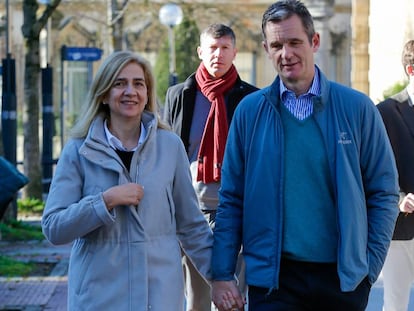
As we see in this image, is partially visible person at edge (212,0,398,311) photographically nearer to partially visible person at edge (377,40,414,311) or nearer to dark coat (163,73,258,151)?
partially visible person at edge (377,40,414,311)

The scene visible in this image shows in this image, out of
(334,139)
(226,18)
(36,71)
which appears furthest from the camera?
(226,18)

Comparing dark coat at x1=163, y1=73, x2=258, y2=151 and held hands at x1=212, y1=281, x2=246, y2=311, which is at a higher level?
dark coat at x1=163, y1=73, x2=258, y2=151

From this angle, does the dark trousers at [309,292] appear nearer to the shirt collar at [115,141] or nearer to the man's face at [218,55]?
the shirt collar at [115,141]

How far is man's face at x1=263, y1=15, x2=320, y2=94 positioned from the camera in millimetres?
4641

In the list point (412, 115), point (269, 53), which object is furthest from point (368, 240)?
point (412, 115)

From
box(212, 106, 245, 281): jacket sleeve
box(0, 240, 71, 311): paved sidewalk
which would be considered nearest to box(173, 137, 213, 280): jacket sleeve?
box(212, 106, 245, 281): jacket sleeve

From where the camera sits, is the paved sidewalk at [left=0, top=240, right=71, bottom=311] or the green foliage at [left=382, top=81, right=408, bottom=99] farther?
the green foliage at [left=382, top=81, right=408, bottom=99]

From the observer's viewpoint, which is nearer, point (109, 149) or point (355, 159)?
point (355, 159)

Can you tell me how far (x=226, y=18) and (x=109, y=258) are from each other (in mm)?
36759

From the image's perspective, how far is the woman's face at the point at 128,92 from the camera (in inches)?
196

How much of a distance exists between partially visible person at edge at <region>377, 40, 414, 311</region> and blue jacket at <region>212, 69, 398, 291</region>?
209cm

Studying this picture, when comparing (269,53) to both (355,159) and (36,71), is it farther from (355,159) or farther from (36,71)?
(36,71)

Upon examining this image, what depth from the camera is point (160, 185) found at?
16.2ft

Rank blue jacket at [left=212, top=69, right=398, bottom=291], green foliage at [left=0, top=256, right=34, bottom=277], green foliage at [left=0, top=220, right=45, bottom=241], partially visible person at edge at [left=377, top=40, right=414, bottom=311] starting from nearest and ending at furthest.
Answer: blue jacket at [left=212, top=69, right=398, bottom=291], partially visible person at edge at [left=377, top=40, right=414, bottom=311], green foliage at [left=0, top=256, right=34, bottom=277], green foliage at [left=0, top=220, right=45, bottom=241]
